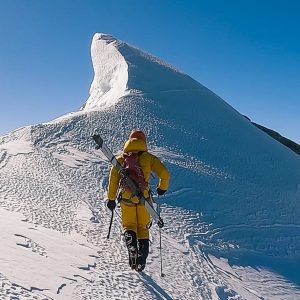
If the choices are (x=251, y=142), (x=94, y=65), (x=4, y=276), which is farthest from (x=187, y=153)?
(x=94, y=65)

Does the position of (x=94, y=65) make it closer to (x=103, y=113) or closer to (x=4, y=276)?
(x=103, y=113)

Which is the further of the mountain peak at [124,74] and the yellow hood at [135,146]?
the mountain peak at [124,74]

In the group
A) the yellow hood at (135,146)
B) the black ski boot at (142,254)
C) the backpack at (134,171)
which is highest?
the yellow hood at (135,146)

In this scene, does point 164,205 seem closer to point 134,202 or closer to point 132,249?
point 134,202

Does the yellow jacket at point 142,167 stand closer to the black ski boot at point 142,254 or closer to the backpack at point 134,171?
the backpack at point 134,171

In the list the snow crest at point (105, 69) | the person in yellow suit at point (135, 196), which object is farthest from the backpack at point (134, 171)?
the snow crest at point (105, 69)

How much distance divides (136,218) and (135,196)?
0.36m

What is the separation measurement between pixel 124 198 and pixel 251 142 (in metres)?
9.38

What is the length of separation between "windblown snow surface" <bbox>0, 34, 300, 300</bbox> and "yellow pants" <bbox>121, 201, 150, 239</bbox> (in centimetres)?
56

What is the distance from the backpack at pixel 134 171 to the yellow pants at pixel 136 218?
273 millimetres

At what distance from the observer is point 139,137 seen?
6949 mm

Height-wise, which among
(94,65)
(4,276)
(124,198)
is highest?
(94,65)

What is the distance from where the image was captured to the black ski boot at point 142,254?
6.35 metres

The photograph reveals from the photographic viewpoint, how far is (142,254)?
641 centimetres
